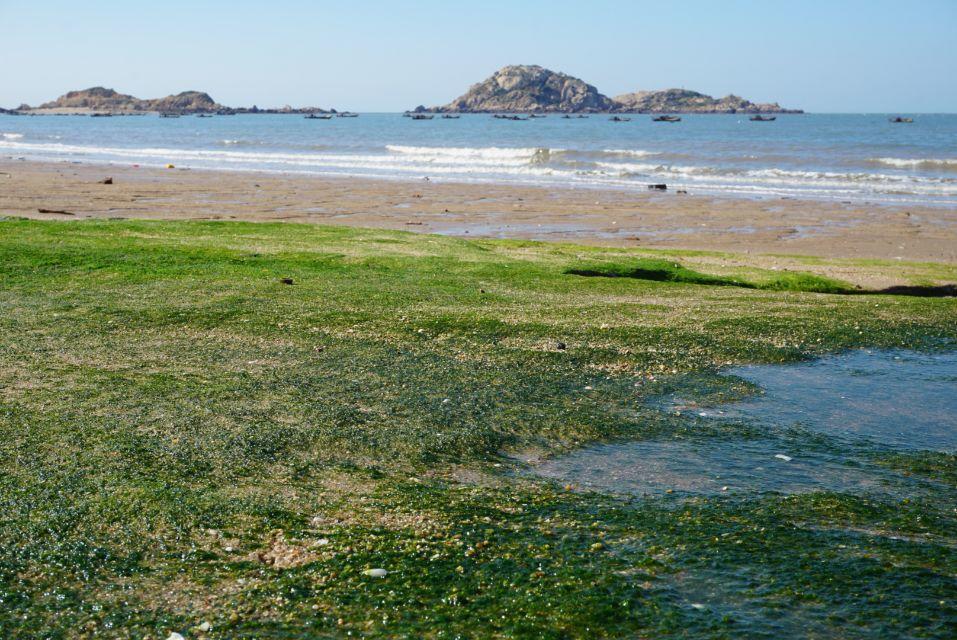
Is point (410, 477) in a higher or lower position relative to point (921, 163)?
lower

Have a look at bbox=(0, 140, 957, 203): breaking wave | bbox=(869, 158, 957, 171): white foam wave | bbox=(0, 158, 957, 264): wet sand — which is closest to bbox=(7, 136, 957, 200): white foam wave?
bbox=(0, 140, 957, 203): breaking wave

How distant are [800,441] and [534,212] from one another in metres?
21.1

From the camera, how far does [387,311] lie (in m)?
9.17

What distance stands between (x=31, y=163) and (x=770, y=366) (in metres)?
48.8

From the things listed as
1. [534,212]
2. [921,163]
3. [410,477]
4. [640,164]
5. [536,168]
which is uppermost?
[921,163]

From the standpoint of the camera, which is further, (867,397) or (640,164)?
(640,164)

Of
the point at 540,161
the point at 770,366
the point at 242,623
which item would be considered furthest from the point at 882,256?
the point at 540,161

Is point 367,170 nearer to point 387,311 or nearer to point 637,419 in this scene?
point 387,311

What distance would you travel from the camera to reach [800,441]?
19.6ft

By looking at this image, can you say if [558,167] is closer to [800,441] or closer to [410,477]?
[800,441]

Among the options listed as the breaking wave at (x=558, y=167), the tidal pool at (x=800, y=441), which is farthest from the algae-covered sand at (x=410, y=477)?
the breaking wave at (x=558, y=167)

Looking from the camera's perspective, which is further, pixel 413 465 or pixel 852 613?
pixel 413 465

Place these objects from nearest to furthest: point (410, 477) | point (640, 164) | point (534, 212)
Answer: point (410, 477) → point (534, 212) → point (640, 164)

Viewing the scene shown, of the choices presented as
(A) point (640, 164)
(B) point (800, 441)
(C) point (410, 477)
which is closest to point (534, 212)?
(B) point (800, 441)
